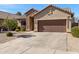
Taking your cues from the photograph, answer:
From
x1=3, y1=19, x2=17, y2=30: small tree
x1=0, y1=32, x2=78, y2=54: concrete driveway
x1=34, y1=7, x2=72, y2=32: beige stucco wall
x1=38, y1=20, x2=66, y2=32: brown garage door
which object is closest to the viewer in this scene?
x1=0, y1=32, x2=78, y2=54: concrete driveway

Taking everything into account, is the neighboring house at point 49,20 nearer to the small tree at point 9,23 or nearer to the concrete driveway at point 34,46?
the small tree at point 9,23

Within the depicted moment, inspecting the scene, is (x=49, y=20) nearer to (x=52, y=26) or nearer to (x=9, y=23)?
(x=52, y=26)

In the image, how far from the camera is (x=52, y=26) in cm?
1792

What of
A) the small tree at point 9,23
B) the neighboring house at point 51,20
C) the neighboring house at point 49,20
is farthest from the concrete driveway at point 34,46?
the neighboring house at point 51,20

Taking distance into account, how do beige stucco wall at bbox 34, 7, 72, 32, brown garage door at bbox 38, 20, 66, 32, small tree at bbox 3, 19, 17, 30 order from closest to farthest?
small tree at bbox 3, 19, 17, 30 < brown garage door at bbox 38, 20, 66, 32 < beige stucco wall at bbox 34, 7, 72, 32

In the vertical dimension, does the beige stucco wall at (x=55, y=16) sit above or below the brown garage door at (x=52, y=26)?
above

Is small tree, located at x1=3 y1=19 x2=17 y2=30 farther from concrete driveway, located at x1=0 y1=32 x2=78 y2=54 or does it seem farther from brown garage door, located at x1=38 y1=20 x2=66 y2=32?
brown garage door, located at x1=38 y1=20 x2=66 y2=32

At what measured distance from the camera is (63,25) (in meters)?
17.7

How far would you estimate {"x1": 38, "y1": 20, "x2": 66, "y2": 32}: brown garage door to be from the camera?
1764 cm

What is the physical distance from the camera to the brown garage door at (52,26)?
17.6m

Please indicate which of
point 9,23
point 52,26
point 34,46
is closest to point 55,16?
point 52,26

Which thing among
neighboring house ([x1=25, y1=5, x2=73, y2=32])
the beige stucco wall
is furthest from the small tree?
the beige stucco wall

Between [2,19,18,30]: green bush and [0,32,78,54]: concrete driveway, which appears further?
[2,19,18,30]: green bush
